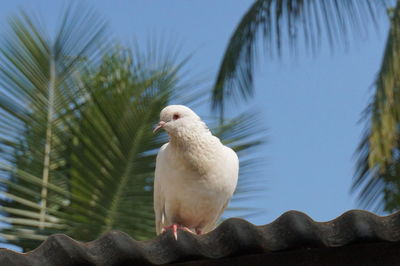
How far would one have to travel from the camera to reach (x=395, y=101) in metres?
10.4

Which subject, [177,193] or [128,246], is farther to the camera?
[177,193]

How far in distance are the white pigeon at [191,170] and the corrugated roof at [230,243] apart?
77.9 inches

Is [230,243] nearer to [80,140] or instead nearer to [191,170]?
[191,170]

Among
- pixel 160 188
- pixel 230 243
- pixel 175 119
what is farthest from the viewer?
pixel 160 188

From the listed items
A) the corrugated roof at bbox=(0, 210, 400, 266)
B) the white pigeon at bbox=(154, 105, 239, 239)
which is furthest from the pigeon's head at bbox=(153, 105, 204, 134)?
the corrugated roof at bbox=(0, 210, 400, 266)

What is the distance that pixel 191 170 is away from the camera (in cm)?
546

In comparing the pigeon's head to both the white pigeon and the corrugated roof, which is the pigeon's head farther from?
the corrugated roof

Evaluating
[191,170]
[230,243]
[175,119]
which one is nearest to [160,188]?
[191,170]

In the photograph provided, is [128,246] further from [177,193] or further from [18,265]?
[177,193]

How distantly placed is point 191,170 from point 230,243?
208 centimetres

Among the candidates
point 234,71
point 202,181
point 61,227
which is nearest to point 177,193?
point 202,181

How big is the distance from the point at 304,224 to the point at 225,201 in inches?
96.8

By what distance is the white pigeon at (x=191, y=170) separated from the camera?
5.46 m

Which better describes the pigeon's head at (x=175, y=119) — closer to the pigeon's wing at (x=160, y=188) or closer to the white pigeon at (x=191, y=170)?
the white pigeon at (x=191, y=170)
